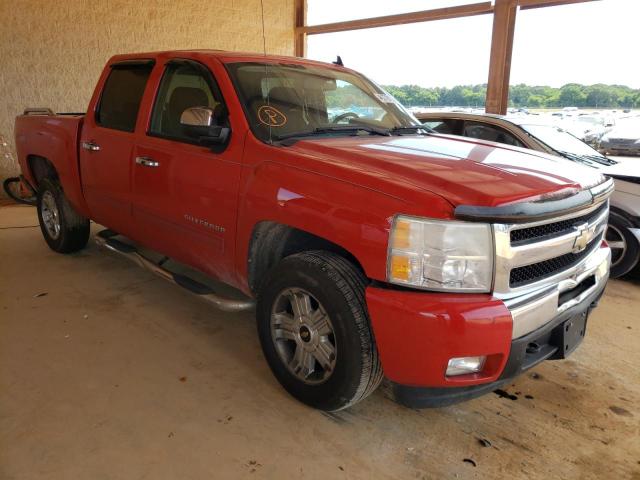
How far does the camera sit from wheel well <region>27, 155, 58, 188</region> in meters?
4.94

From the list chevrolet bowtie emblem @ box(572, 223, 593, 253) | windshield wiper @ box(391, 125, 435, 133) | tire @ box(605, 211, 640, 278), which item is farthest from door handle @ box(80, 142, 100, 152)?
tire @ box(605, 211, 640, 278)

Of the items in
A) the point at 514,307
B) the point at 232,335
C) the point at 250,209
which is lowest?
the point at 232,335

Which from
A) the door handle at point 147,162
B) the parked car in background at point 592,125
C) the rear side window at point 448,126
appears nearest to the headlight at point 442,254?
the door handle at point 147,162

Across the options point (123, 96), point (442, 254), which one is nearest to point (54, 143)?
point (123, 96)

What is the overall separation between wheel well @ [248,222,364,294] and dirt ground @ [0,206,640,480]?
0.61 metres

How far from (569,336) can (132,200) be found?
115 inches

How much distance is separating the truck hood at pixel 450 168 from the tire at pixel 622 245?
Answer: 7.02 ft

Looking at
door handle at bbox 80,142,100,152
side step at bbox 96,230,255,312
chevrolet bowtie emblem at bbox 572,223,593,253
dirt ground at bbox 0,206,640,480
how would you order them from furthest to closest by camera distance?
door handle at bbox 80,142,100,152, side step at bbox 96,230,255,312, chevrolet bowtie emblem at bbox 572,223,593,253, dirt ground at bbox 0,206,640,480

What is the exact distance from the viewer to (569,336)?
7.72 ft

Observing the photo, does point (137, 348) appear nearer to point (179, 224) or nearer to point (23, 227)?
point (179, 224)

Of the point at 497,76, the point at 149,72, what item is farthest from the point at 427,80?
the point at 149,72

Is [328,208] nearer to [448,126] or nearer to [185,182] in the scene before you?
[185,182]

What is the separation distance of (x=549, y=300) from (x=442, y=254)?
581mm

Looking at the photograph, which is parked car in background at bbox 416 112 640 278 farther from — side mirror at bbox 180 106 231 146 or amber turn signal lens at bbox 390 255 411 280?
amber turn signal lens at bbox 390 255 411 280
